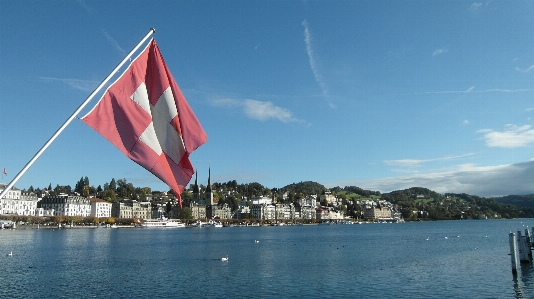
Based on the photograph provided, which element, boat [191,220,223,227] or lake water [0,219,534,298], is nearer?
lake water [0,219,534,298]

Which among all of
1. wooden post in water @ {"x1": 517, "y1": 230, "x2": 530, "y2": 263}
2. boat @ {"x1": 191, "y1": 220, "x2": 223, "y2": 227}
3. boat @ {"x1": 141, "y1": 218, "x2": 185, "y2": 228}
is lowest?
boat @ {"x1": 191, "y1": 220, "x2": 223, "y2": 227}

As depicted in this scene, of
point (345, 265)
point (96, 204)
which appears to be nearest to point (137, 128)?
point (345, 265)

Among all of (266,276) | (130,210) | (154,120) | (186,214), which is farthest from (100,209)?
(154,120)

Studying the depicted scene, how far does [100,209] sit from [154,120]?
171 meters

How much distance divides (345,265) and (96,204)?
146 metres

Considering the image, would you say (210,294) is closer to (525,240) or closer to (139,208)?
(525,240)

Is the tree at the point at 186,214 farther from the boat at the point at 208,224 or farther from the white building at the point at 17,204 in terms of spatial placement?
the white building at the point at 17,204

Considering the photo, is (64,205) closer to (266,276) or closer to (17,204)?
(17,204)

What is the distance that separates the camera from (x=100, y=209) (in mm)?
168125

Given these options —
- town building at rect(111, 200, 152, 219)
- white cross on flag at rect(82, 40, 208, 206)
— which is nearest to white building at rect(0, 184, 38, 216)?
town building at rect(111, 200, 152, 219)

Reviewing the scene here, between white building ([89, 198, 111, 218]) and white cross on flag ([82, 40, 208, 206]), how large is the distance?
16922cm

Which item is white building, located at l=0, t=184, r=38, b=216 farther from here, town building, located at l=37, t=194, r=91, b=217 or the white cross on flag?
the white cross on flag

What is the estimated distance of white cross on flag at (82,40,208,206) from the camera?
9.33 meters

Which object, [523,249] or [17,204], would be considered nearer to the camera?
[523,249]
